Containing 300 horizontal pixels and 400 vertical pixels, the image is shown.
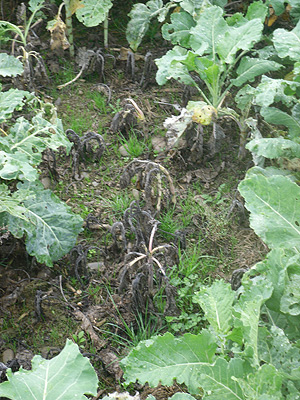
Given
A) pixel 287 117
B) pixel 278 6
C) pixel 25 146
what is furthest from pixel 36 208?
pixel 278 6

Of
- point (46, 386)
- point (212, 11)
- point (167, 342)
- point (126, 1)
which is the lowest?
point (167, 342)

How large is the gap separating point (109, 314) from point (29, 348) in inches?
17.9

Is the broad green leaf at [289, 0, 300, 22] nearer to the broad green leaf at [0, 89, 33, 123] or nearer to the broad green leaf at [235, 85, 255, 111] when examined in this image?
the broad green leaf at [235, 85, 255, 111]

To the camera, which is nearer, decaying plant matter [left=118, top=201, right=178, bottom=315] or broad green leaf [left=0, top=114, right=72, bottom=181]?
broad green leaf [left=0, top=114, right=72, bottom=181]

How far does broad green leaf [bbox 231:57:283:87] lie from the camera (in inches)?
141

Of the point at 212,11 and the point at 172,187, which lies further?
the point at 212,11

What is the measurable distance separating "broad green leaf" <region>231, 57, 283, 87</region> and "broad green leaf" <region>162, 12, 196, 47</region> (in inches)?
22.0

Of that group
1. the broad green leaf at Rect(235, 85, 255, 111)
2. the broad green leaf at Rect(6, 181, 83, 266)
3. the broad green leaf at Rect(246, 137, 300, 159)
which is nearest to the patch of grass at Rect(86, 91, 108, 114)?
the broad green leaf at Rect(235, 85, 255, 111)

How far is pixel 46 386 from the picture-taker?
181cm

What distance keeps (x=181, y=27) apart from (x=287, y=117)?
4.13 feet

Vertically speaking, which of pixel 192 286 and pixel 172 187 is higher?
pixel 172 187

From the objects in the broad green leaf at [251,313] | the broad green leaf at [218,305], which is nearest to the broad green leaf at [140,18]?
the broad green leaf at [218,305]

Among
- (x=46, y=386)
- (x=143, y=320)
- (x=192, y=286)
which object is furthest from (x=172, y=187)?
(x=46, y=386)

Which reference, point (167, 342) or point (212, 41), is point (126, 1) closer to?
point (212, 41)
